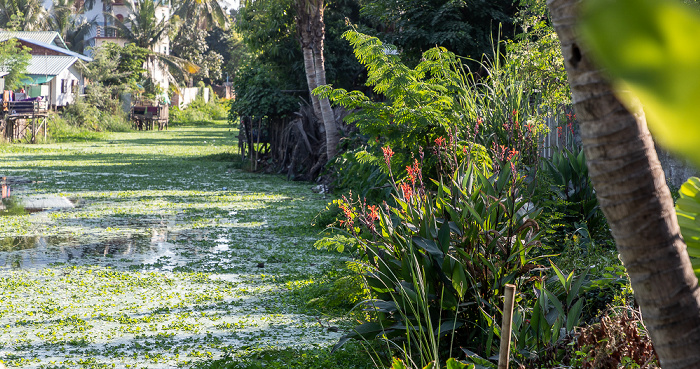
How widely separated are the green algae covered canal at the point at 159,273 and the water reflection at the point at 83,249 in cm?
2

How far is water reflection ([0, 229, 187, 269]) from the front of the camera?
22.7ft

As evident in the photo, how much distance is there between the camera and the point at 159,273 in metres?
6.40

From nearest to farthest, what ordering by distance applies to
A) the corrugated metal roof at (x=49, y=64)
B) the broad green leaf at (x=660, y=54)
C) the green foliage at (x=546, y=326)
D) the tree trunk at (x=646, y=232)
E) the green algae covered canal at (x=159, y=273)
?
the broad green leaf at (x=660, y=54) < the tree trunk at (x=646, y=232) < the green foliage at (x=546, y=326) < the green algae covered canal at (x=159, y=273) < the corrugated metal roof at (x=49, y=64)

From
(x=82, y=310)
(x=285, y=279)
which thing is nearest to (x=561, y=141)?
(x=285, y=279)

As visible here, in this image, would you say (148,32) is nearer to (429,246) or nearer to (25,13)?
(25,13)

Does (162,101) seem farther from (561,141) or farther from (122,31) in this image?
(561,141)

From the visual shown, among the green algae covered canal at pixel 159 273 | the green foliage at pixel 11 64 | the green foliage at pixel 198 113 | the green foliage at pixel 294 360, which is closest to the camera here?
the green foliage at pixel 294 360

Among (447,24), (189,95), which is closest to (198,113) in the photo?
(189,95)

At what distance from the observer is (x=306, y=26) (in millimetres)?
13117

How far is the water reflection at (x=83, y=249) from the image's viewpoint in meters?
6.91

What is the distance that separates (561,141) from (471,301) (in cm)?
471

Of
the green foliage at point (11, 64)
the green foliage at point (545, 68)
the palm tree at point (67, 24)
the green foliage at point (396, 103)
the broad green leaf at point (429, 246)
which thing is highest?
the palm tree at point (67, 24)

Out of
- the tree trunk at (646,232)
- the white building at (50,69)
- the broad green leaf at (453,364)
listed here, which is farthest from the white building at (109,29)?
the tree trunk at (646,232)

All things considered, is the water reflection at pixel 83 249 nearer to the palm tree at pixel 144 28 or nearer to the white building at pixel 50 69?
the white building at pixel 50 69
